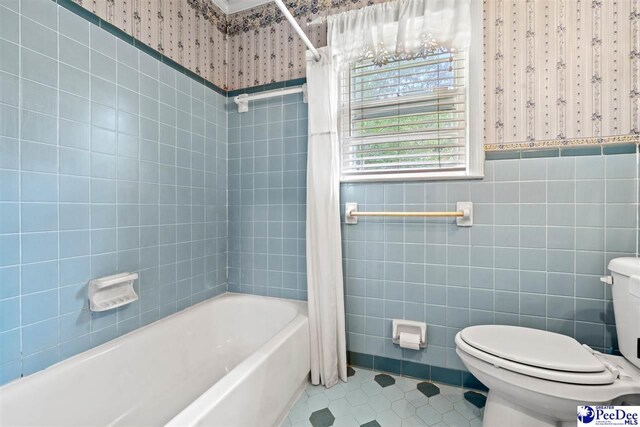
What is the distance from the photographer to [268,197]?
1.92 m

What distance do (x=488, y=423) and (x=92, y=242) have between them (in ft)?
6.05

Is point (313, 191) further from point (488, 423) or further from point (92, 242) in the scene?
point (488, 423)

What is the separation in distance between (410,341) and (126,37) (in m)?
2.11

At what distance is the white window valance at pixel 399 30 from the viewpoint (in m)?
1.48

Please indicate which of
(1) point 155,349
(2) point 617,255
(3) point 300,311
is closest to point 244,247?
(3) point 300,311

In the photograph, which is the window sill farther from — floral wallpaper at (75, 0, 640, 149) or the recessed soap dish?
the recessed soap dish

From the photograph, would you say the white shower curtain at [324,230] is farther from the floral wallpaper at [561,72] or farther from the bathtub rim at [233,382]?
the floral wallpaper at [561,72]

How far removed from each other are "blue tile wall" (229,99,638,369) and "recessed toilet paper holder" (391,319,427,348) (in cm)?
4

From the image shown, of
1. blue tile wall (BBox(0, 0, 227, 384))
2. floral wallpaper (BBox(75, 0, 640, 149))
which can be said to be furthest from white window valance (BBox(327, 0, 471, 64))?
blue tile wall (BBox(0, 0, 227, 384))

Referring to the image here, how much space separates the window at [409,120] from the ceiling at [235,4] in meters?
0.82

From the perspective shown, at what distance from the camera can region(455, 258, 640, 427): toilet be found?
995mm

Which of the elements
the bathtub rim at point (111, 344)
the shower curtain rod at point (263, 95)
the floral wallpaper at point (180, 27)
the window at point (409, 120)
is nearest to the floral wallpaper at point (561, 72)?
the window at point (409, 120)

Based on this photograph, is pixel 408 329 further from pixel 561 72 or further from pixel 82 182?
pixel 82 182

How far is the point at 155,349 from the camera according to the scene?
1.40 meters
